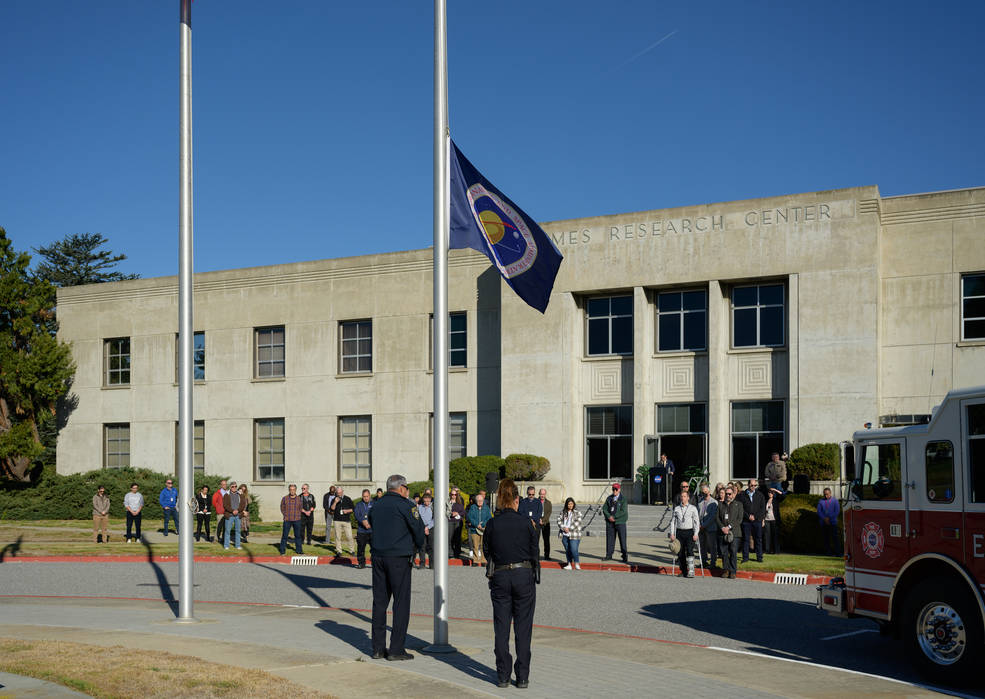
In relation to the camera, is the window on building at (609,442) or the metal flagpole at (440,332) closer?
the metal flagpole at (440,332)

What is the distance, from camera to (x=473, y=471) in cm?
3528

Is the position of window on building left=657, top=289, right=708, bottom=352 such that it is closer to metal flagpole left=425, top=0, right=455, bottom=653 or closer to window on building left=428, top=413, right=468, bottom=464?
window on building left=428, top=413, right=468, bottom=464

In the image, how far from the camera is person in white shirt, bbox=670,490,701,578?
21.8 metres

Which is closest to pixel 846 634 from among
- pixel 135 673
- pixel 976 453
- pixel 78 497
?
pixel 976 453

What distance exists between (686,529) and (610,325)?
50.3 feet

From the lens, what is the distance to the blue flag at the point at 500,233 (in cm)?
1295

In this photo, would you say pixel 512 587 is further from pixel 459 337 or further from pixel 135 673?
pixel 459 337

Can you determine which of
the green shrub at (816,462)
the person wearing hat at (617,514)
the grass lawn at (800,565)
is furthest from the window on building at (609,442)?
the grass lawn at (800,565)

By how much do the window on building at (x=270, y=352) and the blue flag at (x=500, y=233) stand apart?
30.8m

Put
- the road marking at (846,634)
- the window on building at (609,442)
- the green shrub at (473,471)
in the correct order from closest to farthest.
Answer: the road marking at (846,634)
the green shrub at (473,471)
the window on building at (609,442)

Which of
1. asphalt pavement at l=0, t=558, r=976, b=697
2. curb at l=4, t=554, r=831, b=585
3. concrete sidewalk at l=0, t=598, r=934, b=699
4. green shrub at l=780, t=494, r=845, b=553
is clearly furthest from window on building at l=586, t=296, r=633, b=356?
concrete sidewalk at l=0, t=598, r=934, b=699

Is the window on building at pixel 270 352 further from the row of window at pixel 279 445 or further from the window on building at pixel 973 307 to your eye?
the window on building at pixel 973 307

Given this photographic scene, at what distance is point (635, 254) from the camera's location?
Answer: 116 feet

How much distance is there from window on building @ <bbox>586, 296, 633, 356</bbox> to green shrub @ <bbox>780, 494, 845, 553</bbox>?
10871 millimetres
